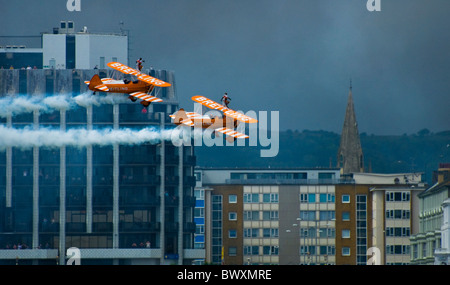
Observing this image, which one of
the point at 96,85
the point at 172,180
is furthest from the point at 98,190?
the point at 96,85

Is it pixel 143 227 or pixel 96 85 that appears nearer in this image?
pixel 96 85

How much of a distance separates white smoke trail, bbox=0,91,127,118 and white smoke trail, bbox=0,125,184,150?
3.06 m

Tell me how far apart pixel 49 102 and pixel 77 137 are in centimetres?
707

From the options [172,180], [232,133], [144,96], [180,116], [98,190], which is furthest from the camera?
[98,190]

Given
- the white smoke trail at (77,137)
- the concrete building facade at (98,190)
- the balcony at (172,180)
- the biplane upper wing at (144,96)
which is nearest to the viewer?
the biplane upper wing at (144,96)

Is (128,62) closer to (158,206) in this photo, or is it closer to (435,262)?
(158,206)

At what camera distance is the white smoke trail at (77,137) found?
514 feet

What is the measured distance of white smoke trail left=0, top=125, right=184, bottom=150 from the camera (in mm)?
156700

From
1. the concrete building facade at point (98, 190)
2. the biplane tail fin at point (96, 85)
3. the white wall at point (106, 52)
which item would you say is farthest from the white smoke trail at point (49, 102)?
the biplane tail fin at point (96, 85)

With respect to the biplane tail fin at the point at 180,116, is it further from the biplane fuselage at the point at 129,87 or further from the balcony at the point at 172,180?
the balcony at the point at 172,180

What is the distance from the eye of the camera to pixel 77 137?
536ft

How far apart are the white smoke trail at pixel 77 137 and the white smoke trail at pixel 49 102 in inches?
120

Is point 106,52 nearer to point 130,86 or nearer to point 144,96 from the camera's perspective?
point 130,86
